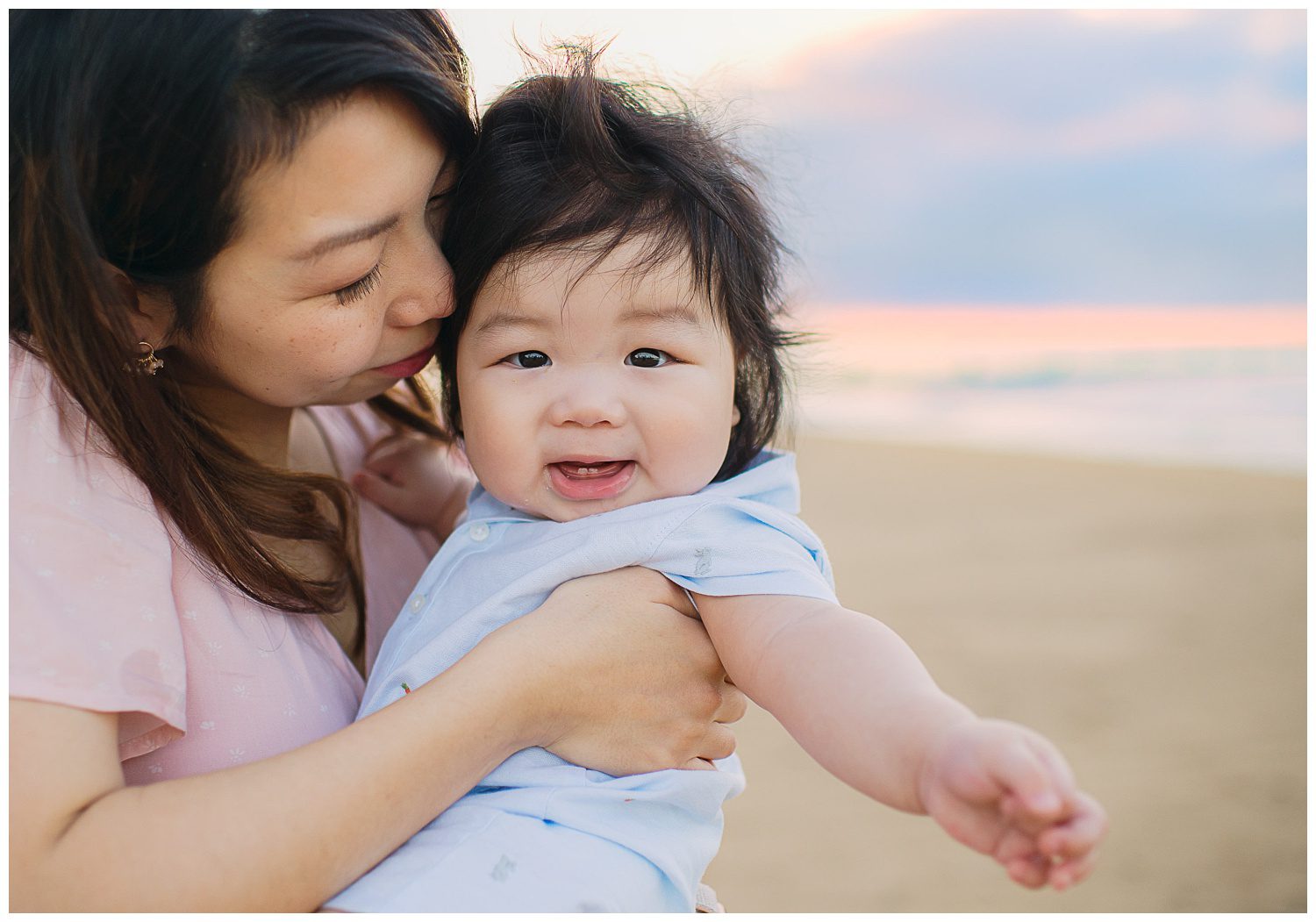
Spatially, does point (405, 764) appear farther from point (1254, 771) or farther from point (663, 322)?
point (1254, 771)

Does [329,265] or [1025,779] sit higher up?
[329,265]

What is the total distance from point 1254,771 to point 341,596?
390cm

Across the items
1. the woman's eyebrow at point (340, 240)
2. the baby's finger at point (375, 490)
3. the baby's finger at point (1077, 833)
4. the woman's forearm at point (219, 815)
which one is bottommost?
the woman's forearm at point (219, 815)

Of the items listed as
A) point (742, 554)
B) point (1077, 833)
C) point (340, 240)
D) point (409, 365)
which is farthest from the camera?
point (409, 365)

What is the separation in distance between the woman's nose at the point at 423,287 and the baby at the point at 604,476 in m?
0.09

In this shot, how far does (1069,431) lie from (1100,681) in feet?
21.6

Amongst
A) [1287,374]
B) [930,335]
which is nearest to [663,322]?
[1287,374]

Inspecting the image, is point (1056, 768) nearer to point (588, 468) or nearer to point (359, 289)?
point (588, 468)

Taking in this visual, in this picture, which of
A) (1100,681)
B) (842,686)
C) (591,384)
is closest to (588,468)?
(591,384)

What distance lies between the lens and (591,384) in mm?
1602

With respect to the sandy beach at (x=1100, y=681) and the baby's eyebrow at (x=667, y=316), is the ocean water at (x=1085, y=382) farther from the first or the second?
the baby's eyebrow at (x=667, y=316)

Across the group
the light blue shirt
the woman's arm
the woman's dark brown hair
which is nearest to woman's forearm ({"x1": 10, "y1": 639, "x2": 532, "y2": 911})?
the woman's arm

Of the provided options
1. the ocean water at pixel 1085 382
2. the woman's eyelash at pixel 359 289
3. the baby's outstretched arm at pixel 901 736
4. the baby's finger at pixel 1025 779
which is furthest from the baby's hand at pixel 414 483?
the ocean water at pixel 1085 382

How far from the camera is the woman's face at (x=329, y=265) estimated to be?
4.43 ft
